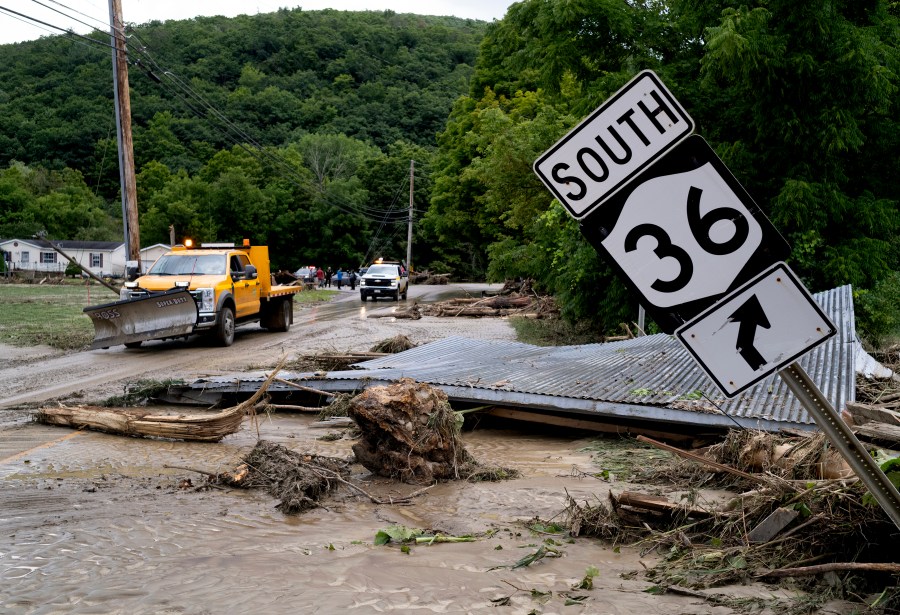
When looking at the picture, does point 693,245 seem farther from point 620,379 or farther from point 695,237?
point 620,379

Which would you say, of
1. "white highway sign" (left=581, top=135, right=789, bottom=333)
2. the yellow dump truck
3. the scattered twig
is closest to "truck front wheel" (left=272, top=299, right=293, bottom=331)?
the yellow dump truck

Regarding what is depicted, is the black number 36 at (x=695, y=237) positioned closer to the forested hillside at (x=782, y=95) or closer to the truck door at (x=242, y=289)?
the forested hillside at (x=782, y=95)

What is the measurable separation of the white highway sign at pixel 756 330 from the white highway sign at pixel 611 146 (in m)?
0.65

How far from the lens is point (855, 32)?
47.2ft

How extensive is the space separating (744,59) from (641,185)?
38.8 ft

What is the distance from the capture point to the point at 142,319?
17031 mm

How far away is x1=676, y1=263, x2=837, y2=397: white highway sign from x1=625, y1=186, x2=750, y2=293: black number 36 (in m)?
0.17

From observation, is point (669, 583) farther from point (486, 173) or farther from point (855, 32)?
point (486, 173)

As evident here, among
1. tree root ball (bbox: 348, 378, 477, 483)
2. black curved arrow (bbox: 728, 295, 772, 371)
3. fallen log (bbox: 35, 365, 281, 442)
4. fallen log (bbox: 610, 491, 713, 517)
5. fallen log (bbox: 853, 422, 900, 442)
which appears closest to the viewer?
black curved arrow (bbox: 728, 295, 772, 371)

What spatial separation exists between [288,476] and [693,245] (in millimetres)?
4538

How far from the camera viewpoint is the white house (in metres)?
75.6

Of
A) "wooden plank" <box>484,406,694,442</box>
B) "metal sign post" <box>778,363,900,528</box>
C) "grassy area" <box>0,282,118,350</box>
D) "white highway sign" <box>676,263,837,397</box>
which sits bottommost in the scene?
"wooden plank" <box>484,406,694,442</box>

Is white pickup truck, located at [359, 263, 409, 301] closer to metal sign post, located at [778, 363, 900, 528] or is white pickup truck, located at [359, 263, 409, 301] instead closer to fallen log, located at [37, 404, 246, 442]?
fallen log, located at [37, 404, 246, 442]

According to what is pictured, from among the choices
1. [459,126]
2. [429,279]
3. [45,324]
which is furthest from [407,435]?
[429,279]
